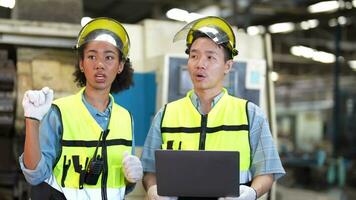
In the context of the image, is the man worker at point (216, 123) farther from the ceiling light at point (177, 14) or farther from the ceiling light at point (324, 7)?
the ceiling light at point (177, 14)

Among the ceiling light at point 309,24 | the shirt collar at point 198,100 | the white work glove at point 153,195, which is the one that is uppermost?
the ceiling light at point 309,24

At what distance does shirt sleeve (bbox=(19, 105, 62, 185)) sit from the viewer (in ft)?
7.07

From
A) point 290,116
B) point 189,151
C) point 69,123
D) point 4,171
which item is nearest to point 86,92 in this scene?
point 69,123

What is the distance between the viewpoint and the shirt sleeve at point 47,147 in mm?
2156

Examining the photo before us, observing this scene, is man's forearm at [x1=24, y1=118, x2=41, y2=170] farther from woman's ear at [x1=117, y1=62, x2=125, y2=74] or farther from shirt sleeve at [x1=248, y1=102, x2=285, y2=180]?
shirt sleeve at [x1=248, y1=102, x2=285, y2=180]

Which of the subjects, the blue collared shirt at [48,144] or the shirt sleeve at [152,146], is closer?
the blue collared shirt at [48,144]

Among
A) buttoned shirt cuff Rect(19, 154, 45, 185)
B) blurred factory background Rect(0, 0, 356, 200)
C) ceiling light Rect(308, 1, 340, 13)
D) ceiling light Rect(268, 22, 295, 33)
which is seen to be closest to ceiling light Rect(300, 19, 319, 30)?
blurred factory background Rect(0, 0, 356, 200)

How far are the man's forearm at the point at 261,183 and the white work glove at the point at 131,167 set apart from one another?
491mm

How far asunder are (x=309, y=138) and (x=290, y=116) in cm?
83

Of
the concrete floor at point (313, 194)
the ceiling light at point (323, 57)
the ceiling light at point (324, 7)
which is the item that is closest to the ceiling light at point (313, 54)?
the ceiling light at point (323, 57)

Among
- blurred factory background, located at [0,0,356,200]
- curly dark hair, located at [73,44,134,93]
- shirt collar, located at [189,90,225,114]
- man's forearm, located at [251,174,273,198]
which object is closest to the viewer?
man's forearm, located at [251,174,273,198]

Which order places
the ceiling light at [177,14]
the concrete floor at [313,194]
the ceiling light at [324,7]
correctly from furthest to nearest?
1. the ceiling light at [177,14]
2. the ceiling light at [324,7]
3. the concrete floor at [313,194]

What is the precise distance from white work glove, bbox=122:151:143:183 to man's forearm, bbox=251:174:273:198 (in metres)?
0.49

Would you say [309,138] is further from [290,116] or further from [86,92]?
[86,92]
